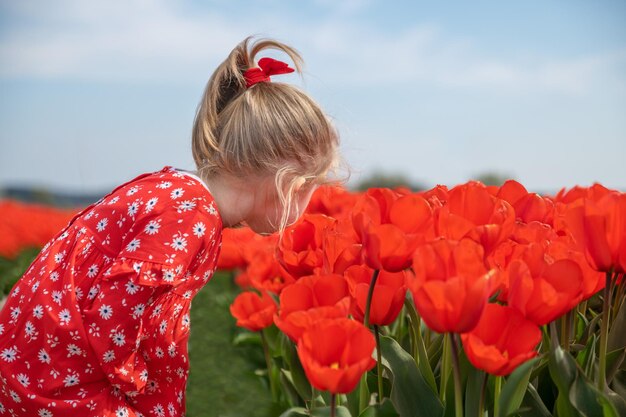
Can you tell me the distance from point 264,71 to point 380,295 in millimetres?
1208

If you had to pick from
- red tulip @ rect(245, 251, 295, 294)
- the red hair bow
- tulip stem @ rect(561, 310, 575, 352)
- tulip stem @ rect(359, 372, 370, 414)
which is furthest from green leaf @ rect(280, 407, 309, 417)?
the red hair bow

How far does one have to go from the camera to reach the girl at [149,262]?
6.65 feet

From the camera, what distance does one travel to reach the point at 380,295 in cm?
140

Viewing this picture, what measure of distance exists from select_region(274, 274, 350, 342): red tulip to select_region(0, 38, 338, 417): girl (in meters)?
0.76

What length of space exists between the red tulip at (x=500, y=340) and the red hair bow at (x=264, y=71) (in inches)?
54.7

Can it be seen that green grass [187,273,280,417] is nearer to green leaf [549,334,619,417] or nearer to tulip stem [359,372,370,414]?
tulip stem [359,372,370,414]

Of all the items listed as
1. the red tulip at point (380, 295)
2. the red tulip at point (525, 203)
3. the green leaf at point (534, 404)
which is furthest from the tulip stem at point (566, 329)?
the red tulip at point (380, 295)

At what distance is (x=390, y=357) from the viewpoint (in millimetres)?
1442

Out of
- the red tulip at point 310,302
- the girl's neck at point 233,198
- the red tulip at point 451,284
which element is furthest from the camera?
Result: the girl's neck at point 233,198

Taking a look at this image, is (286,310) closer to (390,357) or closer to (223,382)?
(390,357)

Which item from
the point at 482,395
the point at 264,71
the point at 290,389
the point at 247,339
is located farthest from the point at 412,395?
the point at 247,339

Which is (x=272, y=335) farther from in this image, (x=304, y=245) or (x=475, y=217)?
(x=475, y=217)

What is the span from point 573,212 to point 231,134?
1.17m

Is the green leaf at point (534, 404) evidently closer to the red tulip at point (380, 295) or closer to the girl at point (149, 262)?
the red tulip at point (380, 295)
